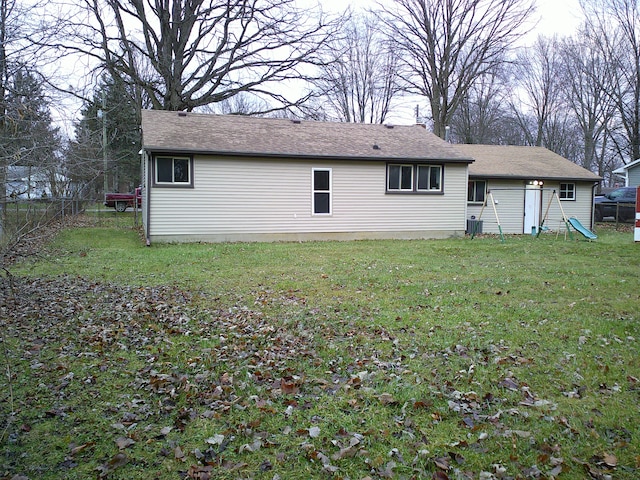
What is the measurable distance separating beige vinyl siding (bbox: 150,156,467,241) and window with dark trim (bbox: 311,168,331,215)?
0.15 meters

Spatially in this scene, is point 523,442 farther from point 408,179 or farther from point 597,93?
point 597,93

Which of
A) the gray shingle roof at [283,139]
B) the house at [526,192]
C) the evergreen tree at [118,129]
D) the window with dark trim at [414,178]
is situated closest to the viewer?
the gray shingle roof at [283,139]

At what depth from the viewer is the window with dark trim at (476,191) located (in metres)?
20.2

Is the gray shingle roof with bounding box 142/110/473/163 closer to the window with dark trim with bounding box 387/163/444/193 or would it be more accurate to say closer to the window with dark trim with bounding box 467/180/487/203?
the window with dark trim with bounding box 387/163/444/193

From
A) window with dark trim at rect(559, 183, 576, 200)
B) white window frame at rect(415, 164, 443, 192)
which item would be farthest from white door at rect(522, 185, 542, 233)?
white window frame at rect(415, 164, 443, 192)

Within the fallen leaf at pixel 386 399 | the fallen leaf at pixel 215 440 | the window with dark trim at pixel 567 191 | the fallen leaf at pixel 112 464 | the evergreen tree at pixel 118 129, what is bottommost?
the fallen leaf at pixel 112 464

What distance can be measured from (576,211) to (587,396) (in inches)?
791

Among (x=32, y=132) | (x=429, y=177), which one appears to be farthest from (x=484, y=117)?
(x=32, y=132)

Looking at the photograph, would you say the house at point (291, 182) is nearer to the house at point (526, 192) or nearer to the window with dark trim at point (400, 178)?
the window with dark trim at point (400, 178)

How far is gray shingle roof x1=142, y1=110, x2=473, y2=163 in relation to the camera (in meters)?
15.1

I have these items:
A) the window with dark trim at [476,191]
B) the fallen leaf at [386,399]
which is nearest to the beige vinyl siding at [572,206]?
the window with dark trim at [476,191]

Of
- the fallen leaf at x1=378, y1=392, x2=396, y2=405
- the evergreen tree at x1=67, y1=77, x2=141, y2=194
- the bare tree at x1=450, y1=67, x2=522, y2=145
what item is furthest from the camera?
the bare tree at x1=450, y1=67, x2=522, y2=145

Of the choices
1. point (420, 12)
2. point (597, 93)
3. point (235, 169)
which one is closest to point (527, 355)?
point (235, 169)

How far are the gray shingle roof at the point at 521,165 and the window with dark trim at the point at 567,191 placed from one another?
0.56 meters
